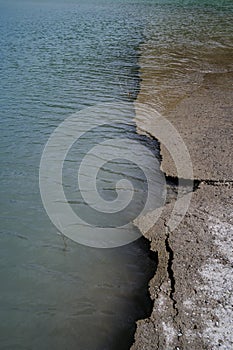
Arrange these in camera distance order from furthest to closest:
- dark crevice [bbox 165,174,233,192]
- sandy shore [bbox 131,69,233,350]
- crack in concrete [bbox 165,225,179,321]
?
dark crevice [bbox 165,174,233,192], crack in concrete [bbox 165,225,179,321], sandy shore [bbox 131,69,233,350]

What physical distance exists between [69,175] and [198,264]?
2.92m

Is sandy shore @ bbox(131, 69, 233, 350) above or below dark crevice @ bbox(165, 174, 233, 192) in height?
below

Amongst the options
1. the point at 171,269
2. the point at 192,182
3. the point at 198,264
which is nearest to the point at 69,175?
the point at 192,182

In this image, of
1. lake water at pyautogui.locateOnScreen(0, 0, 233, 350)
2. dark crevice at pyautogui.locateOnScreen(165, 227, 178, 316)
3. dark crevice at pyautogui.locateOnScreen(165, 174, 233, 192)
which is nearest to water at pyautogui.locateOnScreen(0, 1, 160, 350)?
lake water at pyautogui.locateOnScreen(0, 0, 233, 350)

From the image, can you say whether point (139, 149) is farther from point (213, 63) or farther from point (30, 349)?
point (213, 63)

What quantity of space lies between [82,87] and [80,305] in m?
7.68

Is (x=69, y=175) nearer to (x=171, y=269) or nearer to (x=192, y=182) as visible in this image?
(x=192, y=182)

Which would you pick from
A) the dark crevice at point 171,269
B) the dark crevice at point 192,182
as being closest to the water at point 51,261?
the dark crevice at point 171,269

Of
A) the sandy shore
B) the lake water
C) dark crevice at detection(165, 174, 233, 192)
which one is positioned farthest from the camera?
dark crevice at detection(165, 174, 233, 192)

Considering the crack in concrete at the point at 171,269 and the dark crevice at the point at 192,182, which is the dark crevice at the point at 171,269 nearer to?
the crack in concrete at the point at 171,269

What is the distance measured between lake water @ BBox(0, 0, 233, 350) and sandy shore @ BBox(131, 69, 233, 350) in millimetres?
250

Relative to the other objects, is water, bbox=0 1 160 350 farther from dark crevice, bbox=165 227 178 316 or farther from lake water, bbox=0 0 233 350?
dark crevice, bbox=165 227 178 316

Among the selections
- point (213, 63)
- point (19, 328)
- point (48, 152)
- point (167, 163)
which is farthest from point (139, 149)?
point (213, 63)

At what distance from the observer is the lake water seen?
3.48 m
